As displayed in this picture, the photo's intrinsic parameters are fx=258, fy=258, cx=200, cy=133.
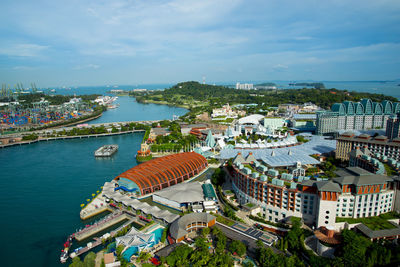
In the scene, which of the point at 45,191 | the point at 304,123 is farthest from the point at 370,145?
the point at 45,191

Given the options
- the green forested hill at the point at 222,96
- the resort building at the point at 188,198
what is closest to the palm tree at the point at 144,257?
the resort building at the point at 188,198

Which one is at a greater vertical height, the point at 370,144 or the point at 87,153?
the point at 370,144

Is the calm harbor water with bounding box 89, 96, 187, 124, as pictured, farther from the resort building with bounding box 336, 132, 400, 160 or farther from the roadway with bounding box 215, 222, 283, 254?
the roadway with bounding box 215, 222, 283, 254

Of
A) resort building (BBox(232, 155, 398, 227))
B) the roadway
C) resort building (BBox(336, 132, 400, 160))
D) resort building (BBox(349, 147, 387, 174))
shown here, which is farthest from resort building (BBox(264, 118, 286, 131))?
the roadway

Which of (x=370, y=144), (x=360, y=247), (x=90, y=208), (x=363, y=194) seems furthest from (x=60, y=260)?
(x=370, y=144)

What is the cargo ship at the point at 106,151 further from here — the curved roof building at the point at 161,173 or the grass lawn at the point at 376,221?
the grass lawn at the point at 376,221

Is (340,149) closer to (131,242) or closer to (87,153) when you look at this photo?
(131,242)
